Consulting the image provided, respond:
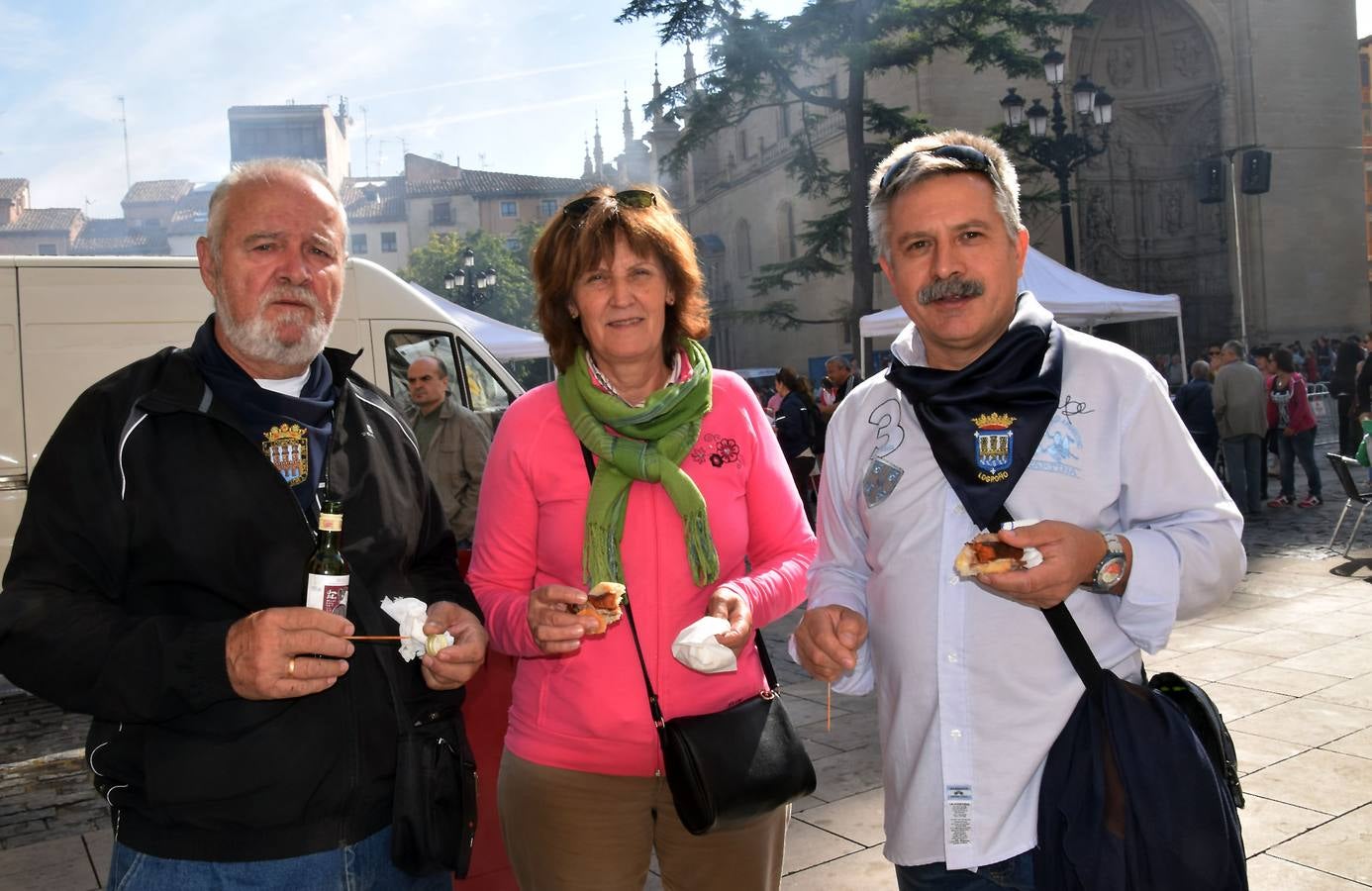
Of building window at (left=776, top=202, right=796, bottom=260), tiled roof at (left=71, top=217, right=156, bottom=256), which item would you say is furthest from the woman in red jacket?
tiled roof at (left=71, top=217, right=156, bottom=256)

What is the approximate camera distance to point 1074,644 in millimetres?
2082

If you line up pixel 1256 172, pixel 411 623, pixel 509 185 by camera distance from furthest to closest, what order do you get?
pixel 509 185 → pixel 1256 172 → pixel 411 623

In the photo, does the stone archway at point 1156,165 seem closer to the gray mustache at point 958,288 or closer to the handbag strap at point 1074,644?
the gray mustache at point 958,288

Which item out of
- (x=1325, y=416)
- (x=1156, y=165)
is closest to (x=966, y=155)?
(x=1325, y=416)

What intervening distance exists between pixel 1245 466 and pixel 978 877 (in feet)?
45.0

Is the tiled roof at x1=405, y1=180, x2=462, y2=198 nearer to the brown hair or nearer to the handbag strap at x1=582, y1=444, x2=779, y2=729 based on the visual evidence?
the brown hair

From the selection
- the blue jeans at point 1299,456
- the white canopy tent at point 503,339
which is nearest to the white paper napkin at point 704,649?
the white canopy tent at point 503,339

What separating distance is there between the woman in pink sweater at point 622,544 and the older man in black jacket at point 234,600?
25cm

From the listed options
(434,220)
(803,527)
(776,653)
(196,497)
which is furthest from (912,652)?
(434,220)

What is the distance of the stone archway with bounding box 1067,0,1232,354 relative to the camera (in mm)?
36594

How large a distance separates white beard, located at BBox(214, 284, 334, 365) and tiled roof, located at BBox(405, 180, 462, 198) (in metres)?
93.8

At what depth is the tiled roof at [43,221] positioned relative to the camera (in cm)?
9300

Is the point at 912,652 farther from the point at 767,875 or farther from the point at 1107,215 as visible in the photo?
the point at 1107,215

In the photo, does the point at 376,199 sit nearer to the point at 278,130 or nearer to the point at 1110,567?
the point at 278,130
